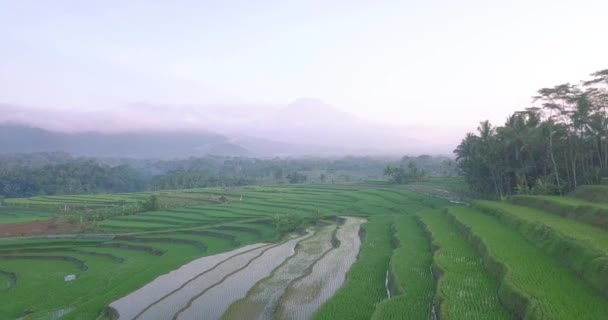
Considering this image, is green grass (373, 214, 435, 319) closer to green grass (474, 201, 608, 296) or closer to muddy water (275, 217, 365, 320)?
muddy water (275, 217, 365, 320)

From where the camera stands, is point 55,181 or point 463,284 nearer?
point 463,284

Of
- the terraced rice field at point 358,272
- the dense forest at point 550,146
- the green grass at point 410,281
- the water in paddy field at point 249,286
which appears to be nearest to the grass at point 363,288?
the terraced rice field at point 358,272

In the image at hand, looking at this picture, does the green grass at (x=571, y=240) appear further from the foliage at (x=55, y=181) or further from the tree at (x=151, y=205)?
the foliage at (x=55, y=181)

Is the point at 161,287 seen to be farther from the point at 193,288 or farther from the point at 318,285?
the point at 318,285

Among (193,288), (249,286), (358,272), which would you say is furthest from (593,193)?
(193,288)

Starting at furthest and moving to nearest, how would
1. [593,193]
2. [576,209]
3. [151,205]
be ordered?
[151,205] → [593,193] → [576,209]
